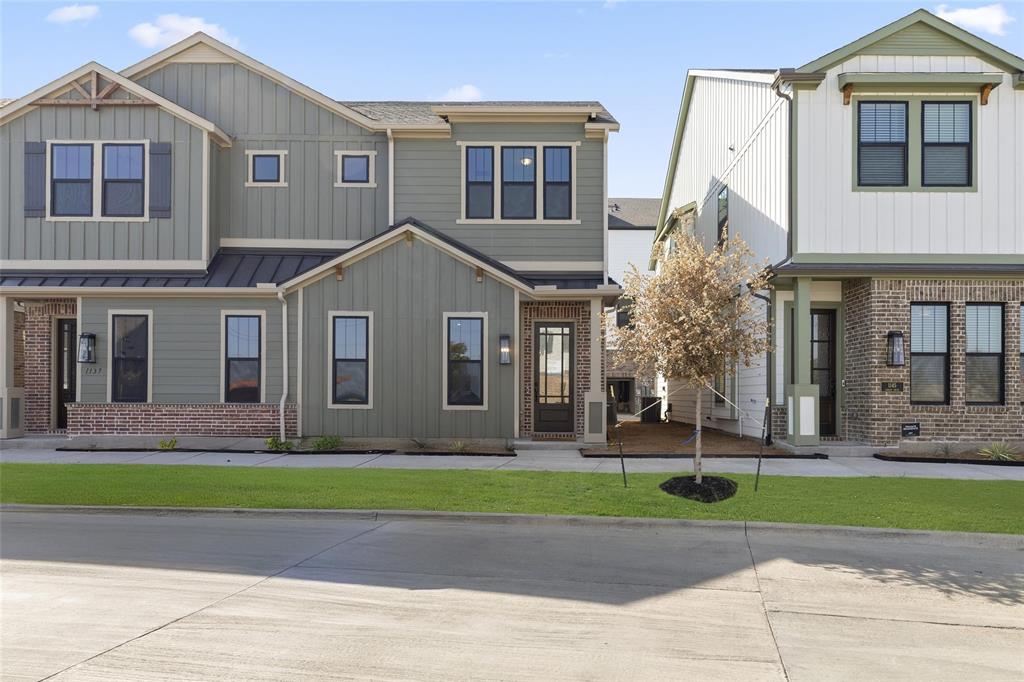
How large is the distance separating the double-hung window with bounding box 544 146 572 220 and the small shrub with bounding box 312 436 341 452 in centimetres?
654

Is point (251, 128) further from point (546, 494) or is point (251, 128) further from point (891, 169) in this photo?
point (891, 169)

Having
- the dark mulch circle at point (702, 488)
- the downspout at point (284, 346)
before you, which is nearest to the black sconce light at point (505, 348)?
the downspout at point (284, 346)

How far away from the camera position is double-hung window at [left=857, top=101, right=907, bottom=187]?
1573cm

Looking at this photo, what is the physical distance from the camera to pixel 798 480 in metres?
12.2

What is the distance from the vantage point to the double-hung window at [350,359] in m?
17.1

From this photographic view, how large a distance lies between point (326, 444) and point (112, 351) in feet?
16.8

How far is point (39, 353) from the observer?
721 inches

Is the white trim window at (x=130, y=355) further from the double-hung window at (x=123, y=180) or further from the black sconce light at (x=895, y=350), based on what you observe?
the black sconce light at (x=895, y=350)

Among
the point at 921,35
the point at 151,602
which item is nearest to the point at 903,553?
the point at 151,602

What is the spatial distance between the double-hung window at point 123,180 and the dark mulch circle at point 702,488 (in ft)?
42.7

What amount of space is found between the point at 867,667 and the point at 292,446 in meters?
13.1

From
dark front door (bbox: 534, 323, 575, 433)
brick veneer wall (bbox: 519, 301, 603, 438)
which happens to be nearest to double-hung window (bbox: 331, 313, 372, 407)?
brick veneer wall (bbox: 519, 301, 603, 438)

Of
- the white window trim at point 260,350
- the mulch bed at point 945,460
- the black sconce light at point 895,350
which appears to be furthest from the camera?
the white window trim at point 260,350

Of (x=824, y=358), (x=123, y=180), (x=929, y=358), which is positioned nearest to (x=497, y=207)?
(x=824, y=358)
